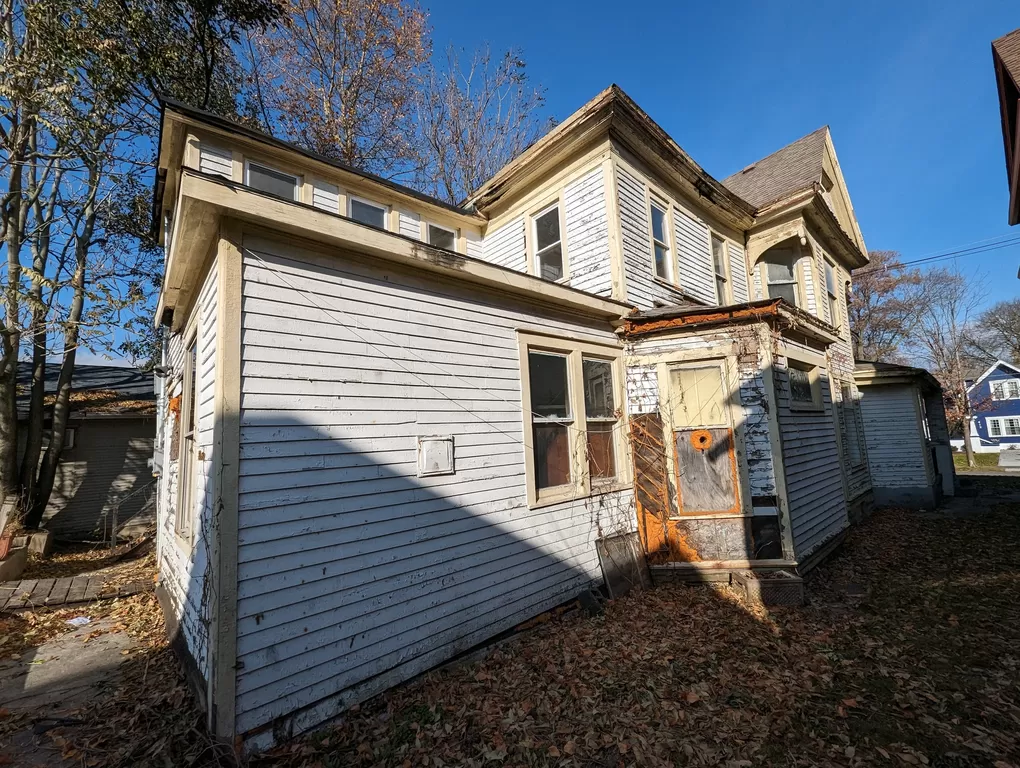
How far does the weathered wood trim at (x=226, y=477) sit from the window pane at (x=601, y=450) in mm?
4282

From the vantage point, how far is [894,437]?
1241cm

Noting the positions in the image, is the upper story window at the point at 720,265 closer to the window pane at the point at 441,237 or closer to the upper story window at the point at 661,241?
the upper story window at the point at 661,241

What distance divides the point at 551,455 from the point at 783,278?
9.00 meters

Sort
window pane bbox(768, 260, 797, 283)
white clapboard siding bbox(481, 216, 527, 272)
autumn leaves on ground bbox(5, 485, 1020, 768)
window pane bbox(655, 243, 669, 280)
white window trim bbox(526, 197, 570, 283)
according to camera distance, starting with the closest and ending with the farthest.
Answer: autumn leaves on ground bbox(5, 485, 1020, 768) → white window trim bbox(526, 197, 570, 283) → window pane bbox(655, 243, 669, 280) → white clapboard siding bbox(481, 216, 527, 272) → window pane bbox(768, 260, 797, 283)

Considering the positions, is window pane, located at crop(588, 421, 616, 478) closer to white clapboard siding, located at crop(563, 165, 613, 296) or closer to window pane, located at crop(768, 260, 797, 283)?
white clapboard siding, located at crop(563, 165, 613, 296)

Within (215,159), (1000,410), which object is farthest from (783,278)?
(1000,410)

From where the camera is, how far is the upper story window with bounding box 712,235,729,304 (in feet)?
31.5

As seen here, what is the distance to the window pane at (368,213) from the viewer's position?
308 inches

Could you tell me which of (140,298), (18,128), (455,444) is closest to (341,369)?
(455,444)

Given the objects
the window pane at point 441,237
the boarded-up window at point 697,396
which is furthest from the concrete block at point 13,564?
the boarded-up window at point 697,396

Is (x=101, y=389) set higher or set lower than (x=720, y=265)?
lower

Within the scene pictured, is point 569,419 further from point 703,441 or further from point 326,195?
point 326,195

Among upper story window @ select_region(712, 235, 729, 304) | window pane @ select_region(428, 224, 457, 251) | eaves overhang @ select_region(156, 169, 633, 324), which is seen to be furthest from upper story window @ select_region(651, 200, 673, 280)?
window pane @ select_region(428, 224, 457, 251)

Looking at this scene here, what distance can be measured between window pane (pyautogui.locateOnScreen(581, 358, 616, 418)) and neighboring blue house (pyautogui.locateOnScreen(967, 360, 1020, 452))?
4433 centimetres
